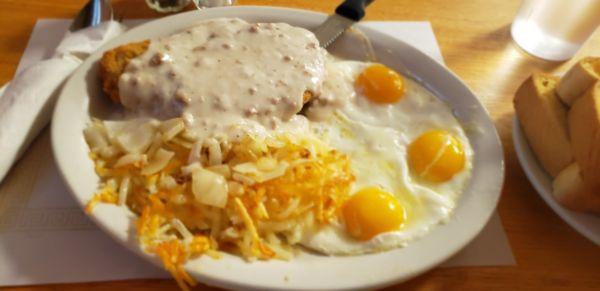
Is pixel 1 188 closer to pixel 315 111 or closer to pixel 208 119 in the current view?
pixel 208 119

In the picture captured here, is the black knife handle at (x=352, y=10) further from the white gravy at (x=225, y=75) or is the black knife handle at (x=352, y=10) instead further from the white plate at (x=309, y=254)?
the white plate at (x=309, y=254)

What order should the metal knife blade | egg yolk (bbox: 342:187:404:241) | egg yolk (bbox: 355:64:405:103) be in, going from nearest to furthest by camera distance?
egg yolk (bbox: 342:187:404:241) → egg yolk (bbox: 355:64:405:103) → the metal knife blade

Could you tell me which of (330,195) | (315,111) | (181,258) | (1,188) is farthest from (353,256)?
(1,188)

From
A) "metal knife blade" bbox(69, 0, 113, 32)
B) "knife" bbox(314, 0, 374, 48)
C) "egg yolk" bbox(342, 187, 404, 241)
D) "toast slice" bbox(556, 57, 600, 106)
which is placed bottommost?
"egg yolk" bbox(342, 187, 404, 241)

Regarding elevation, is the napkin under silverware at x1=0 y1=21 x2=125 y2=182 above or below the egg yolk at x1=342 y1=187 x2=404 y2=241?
above

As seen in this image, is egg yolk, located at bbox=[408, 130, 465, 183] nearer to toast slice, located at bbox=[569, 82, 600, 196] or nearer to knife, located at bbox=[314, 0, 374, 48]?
toast slice, located at bbox=[569, 82, 600, 196]

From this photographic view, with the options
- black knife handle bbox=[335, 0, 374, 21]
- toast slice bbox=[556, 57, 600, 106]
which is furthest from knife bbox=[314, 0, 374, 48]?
toast slice bbox=[556, 57, 600, 106]

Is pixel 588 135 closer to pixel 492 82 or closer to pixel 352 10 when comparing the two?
pixel 492 82
